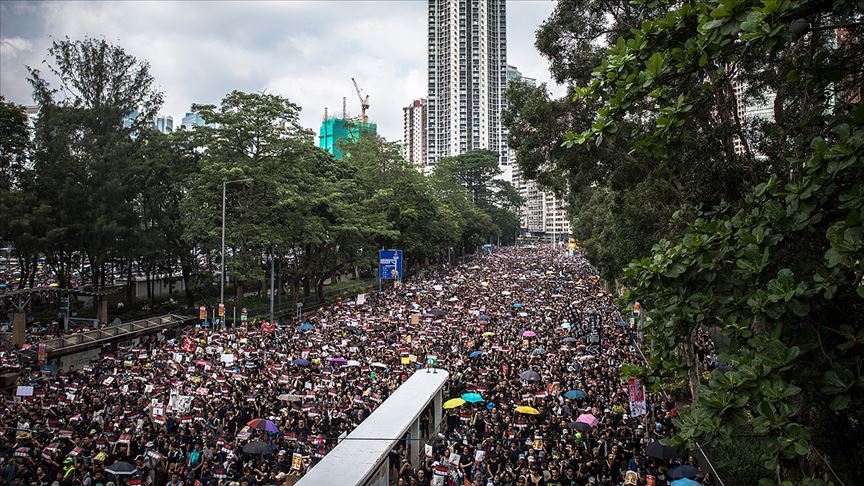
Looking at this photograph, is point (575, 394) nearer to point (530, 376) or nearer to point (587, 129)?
point (530, 376)

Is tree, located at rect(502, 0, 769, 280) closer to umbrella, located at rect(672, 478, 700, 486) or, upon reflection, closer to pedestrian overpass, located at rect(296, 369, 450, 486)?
umbrella, located at rect(672, 478, 700, 486)

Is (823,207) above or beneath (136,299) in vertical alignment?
above

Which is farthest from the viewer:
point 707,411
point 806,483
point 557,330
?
point 557,330

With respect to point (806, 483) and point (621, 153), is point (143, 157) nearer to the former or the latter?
point (621, 153)

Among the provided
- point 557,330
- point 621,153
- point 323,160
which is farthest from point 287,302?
point 621,153

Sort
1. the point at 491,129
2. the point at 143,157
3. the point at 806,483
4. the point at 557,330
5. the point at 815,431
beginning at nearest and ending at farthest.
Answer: the point at 806,483 < the point at 815,431 < the point at 557,330 < the point at 143,157 < the point at 491,129

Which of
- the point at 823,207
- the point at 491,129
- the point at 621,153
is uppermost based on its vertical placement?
the point at 491,129

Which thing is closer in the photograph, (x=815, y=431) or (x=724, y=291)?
(x=724, y=291)
